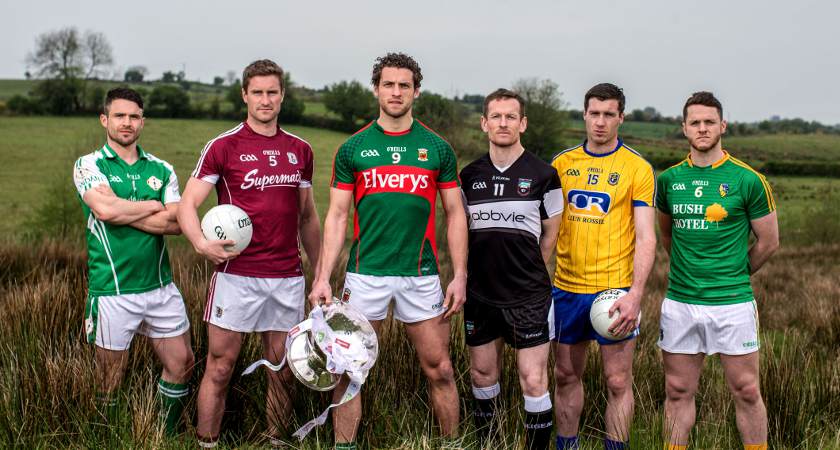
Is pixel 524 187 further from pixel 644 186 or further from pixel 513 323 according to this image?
pixel 513 323

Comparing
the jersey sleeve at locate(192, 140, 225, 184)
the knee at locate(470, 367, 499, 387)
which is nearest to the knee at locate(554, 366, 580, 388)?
the knee at locate(470, 367, 499, 387)

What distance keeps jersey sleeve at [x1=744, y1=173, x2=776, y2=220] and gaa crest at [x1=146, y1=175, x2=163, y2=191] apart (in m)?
4.05

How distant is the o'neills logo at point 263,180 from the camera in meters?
4.63

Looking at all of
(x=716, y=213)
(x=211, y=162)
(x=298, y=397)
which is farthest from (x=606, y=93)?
(x=298, y=397)

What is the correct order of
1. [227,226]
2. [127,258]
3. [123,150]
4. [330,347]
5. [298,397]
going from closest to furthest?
[330,347]
[227,226]
[127,258]
[123,150]
[298,397]

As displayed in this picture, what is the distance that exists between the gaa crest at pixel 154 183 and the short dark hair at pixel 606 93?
305 centimetres

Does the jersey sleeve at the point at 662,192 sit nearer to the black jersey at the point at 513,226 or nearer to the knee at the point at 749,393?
the black jersey at the point at 513,226

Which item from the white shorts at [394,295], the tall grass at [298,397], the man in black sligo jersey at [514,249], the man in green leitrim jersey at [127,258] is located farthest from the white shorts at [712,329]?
the man in green leitrim jersey at [127,258]

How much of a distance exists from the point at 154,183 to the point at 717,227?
12.8 feet

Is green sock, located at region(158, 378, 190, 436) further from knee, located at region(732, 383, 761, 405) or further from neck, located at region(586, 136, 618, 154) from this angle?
knee, located at region(732, 383, 761, 405)

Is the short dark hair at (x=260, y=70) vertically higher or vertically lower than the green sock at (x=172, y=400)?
higher

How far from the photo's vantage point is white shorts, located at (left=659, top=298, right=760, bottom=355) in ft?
14.9

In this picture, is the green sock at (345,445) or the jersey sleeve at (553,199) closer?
the green sock at (345,445)

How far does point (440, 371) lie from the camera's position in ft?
15.2
